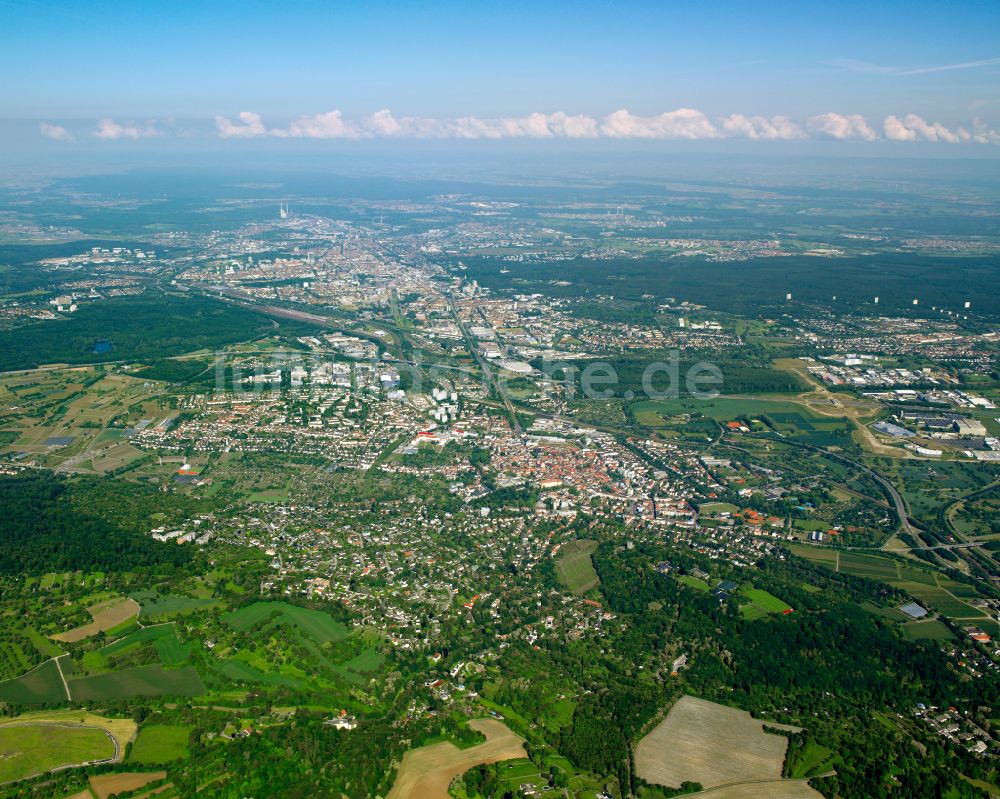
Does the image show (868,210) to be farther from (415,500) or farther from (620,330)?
(415,500)

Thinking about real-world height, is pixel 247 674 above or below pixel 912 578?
below

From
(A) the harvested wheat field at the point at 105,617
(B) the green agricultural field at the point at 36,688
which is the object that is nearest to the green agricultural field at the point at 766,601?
(A) the harvested wheat field at the point at 105,617

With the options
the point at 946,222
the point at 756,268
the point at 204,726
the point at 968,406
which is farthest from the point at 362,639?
the point at 946,222

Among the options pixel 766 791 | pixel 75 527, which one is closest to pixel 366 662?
pixel 766 791

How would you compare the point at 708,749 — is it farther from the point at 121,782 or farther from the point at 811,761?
the point at 121,782

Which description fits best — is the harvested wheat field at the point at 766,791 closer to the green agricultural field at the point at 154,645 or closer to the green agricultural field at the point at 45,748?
the green agricultural field at the point at 45,748

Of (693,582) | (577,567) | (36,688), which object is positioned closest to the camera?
(36,688)
